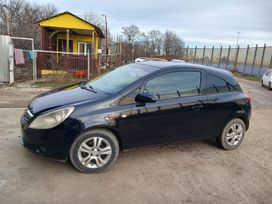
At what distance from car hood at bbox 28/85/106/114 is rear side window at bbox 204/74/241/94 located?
1.92m

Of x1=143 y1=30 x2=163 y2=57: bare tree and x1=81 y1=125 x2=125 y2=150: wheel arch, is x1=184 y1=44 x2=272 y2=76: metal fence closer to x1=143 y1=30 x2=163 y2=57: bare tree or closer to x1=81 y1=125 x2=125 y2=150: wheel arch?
x1=143 y1=30 x2=163 y2=57: bare tree

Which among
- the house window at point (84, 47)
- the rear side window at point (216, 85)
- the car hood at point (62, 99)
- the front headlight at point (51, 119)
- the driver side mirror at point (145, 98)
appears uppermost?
the house window at point (84, 47)

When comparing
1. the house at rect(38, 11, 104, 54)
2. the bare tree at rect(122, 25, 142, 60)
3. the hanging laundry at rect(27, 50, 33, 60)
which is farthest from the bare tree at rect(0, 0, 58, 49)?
the bare tree at rect(122, 25, 142, 60)

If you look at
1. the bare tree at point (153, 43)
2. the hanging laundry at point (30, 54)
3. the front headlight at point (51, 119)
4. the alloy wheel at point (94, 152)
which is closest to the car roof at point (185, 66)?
the alloy wheel at point (94, 152)

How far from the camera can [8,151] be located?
3920mm

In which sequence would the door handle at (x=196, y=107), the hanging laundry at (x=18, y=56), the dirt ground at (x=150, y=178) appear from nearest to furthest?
the dirt ground at (x=150, y=178) < the door handle at (x=196, y=107) < the hanging laundry at (x=18, y=56)

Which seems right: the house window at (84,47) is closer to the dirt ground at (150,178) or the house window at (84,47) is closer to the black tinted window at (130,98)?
the dirt ground at (150,178)

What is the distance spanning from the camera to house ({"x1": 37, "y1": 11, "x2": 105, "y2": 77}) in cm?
1264

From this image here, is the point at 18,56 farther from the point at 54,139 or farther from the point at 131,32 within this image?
the point at 131,32

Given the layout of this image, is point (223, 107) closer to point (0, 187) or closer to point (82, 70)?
point (0, 187)

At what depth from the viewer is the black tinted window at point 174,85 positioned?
3.80 m

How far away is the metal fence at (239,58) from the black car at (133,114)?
20.8m

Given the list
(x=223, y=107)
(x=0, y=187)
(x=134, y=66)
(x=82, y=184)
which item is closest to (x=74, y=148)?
(x=82, y=184)

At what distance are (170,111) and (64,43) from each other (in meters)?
16.5
